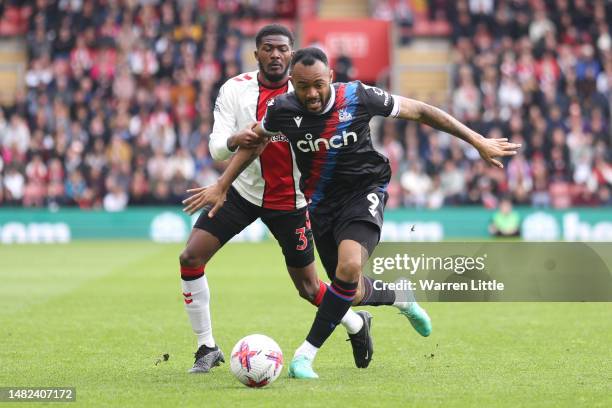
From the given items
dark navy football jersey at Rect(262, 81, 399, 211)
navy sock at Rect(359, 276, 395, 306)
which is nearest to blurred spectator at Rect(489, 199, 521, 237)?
navy sock at Rect(359, 276, 395, 306)

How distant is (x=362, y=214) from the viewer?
831cm

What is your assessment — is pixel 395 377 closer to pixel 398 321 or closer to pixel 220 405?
pixel 220 405

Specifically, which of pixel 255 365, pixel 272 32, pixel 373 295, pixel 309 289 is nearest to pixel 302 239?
pixel 309 289

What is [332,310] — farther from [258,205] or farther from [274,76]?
[274,76]

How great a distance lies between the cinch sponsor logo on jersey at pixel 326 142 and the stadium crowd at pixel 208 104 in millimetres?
17894

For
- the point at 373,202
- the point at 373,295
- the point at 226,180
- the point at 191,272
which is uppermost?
the point at 226,180

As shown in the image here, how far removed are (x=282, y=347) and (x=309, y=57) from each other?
307cm

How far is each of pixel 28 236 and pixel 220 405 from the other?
1955 centimetres

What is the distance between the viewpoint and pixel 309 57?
25.6ft

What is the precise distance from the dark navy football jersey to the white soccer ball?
4.24ft

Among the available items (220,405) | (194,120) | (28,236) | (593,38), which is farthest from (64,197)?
(220,405)

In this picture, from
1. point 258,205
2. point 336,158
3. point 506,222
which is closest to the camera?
point 336,158

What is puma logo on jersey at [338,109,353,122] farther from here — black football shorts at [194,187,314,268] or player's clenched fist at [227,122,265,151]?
black football shorts at [194,187,314,268]

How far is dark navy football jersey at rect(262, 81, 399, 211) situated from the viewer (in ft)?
26.7
